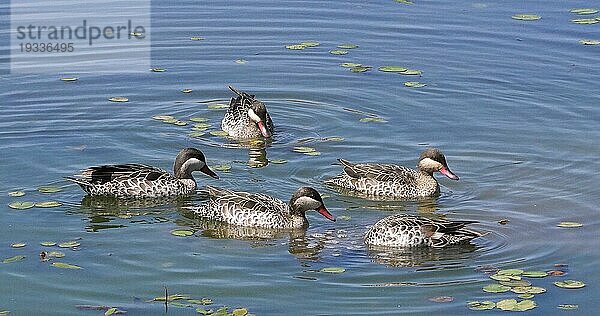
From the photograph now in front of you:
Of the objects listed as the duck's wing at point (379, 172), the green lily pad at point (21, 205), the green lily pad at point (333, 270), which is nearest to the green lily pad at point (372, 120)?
the duck's wing at point (379, 172)

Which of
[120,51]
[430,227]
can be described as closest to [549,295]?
[430,227]

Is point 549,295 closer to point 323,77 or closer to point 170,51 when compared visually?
point 323,77

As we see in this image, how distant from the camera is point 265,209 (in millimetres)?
14391

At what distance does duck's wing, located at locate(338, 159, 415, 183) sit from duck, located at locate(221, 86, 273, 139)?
220cm

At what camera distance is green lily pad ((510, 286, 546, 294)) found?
1230 centimetres

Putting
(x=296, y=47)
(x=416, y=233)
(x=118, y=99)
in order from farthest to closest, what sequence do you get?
(x=296, y=47) < (x=118, y=99) < (x=416, y=233)

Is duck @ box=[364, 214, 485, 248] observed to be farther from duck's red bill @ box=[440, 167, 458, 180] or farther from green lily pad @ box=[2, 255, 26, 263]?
green lily pad @ box=[2, 255, 26, 263]

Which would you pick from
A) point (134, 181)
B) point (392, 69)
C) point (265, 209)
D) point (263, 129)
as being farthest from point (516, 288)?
point (392, 69)

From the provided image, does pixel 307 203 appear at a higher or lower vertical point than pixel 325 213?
higher

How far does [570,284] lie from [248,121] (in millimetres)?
6041

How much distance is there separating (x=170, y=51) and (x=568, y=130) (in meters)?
6.73

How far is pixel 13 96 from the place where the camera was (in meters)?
18.9

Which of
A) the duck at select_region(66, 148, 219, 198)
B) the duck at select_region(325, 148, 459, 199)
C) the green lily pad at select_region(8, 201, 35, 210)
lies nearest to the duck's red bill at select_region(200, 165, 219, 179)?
the duck at select_region(66, 148, 219, 198)

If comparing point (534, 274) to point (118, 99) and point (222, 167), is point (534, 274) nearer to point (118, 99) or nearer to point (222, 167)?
point (222, 167)
